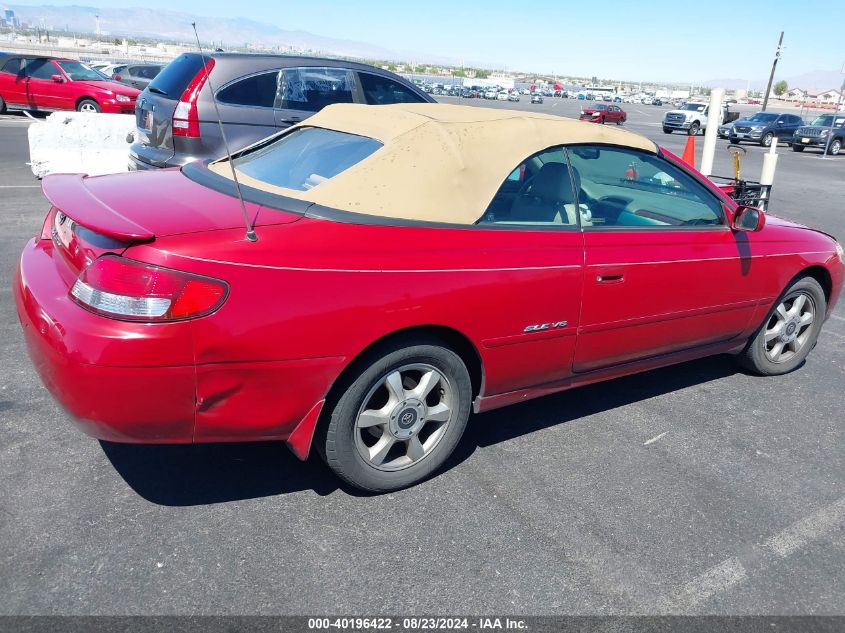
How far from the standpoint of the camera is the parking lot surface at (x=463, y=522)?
8.23 feet

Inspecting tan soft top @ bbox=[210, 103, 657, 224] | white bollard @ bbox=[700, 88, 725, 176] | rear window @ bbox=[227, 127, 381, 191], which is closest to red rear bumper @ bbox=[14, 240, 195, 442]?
tan soft top @ bbox=[210, 103, 657, 224]

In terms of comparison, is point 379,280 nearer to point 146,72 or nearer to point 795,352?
point 795,352

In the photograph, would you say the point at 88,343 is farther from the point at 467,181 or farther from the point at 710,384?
the point at 710,384

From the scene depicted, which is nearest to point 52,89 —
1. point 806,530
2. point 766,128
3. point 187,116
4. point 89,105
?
point 89,105

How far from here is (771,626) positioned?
249 cm

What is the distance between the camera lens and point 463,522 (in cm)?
295

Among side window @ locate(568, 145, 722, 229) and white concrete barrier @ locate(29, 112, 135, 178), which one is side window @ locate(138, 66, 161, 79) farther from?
side window @ locate(568, 145, 722, 229)

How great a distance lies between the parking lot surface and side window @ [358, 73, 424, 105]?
200 inches

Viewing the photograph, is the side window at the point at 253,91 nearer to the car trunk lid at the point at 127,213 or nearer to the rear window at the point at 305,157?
the rear window at the point at 305,157

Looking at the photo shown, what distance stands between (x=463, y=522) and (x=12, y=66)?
2020 cm

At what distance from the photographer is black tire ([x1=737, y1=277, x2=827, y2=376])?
15.0 ft

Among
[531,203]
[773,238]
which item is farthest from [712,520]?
[773,238]

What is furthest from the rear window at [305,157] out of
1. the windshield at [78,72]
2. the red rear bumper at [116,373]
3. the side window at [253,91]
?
the windshield at [78,72]

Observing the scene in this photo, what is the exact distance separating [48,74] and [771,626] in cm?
2072
